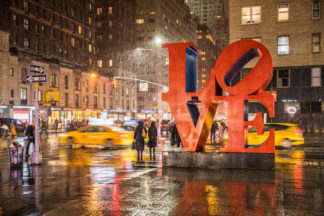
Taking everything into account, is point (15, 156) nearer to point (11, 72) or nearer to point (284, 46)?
point (284, 46)

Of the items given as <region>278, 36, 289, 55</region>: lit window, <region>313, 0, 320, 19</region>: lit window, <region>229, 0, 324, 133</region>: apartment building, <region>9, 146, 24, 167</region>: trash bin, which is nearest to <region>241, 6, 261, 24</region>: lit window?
<region>229, 0, 324, 133</region>: apartment building

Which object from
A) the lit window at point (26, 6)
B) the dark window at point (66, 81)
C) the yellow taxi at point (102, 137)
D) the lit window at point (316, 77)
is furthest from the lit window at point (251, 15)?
the lit window at point (26, 6)

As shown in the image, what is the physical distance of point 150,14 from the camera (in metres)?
129

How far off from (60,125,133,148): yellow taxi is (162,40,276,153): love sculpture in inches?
354

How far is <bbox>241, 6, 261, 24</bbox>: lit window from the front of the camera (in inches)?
1471

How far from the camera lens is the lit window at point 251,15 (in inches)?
1471

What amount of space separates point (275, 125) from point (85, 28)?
66.9 metres

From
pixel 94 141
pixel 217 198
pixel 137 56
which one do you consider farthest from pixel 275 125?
pixel 137 56

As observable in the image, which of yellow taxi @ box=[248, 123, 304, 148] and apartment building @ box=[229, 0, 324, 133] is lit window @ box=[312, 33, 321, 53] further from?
yellow taxi @ box=[248, 123, 304, 148]

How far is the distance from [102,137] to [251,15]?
74.9 feet

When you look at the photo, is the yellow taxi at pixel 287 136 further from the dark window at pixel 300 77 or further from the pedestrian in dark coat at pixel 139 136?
the dark window at pixel 300 77

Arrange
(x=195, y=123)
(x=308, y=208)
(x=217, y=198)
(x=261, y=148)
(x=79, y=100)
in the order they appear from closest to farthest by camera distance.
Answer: (x=308, y=208), (x=217, y=198), (x=261, y=148), (x=195, y=123), (x=79, y=100)

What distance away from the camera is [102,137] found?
22.9m

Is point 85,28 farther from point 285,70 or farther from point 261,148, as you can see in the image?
point 261,148
